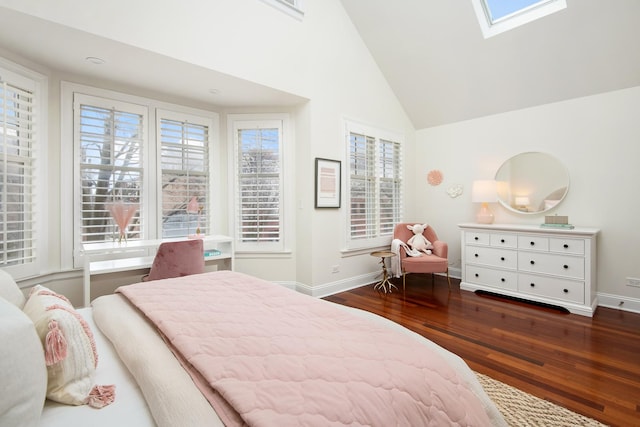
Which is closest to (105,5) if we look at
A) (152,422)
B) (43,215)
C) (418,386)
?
(43,215)

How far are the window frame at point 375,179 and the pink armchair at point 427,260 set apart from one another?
345 millimetres

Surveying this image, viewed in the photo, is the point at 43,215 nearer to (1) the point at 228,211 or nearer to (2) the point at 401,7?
(1) the point at 228,211

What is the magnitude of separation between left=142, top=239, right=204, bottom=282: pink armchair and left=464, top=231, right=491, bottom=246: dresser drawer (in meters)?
3.35

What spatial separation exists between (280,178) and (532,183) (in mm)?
3255

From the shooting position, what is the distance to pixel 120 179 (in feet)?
10.6

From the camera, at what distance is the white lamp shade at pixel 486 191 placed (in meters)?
4.09

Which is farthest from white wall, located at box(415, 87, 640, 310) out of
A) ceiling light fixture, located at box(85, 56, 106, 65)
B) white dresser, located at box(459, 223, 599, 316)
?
ceiling light fixture, located at box(85, 56, 106, 65)

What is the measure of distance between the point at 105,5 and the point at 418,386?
3.15 m

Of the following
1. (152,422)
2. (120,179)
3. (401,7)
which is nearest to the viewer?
(152,422)

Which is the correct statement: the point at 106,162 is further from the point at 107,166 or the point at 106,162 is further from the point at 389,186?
the point at 389,186

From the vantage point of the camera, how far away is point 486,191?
162 inches

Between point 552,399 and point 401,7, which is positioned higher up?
point 401,7

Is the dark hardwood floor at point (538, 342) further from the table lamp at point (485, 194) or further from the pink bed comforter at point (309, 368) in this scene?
the pink bed comforter at point (309, 368)

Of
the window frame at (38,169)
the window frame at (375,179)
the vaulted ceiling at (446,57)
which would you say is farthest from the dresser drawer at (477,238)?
the window frame at (38,169)
